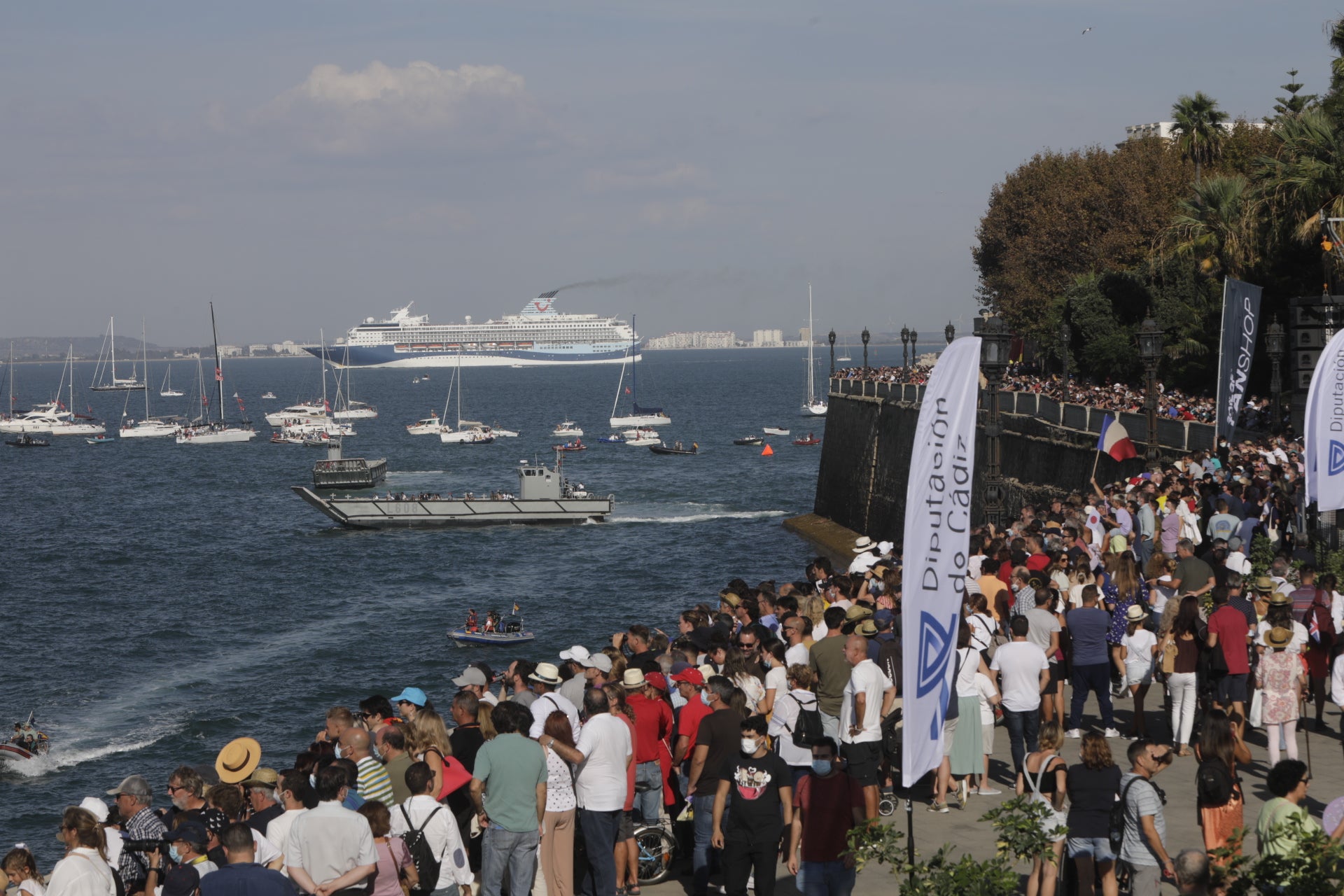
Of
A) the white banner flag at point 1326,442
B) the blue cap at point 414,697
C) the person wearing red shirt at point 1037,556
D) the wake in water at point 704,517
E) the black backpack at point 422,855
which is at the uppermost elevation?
the white banner flag at point 1326,442

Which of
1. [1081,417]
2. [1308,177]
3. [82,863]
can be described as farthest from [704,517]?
[82,863]

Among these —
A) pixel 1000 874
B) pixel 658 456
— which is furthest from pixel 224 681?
pixel 658 456

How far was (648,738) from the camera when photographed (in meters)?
9.05

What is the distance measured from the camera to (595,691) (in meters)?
8.48

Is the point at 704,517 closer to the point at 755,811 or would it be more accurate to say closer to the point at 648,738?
the point at 648,738

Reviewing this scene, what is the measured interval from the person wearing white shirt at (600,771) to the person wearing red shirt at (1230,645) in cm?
472

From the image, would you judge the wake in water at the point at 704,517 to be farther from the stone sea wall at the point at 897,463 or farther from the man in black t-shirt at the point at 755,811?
the man in black t-shirt at the point at 755,811

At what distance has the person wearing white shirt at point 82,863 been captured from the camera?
685 centimetres

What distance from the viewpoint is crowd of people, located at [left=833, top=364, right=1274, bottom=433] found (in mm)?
27469

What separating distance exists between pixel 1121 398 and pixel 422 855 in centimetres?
2938

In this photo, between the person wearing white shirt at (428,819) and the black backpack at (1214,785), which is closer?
the black backpack at (1214,785)

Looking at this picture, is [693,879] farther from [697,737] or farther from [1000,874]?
[1000,874]

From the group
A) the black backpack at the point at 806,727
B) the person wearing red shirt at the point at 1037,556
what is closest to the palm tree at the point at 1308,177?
the person wearing red shirt at the point at 1037,556

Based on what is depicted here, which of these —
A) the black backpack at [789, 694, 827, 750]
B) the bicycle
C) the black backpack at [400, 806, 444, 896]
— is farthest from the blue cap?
the black backpack at [789, 694, 827, 750]
